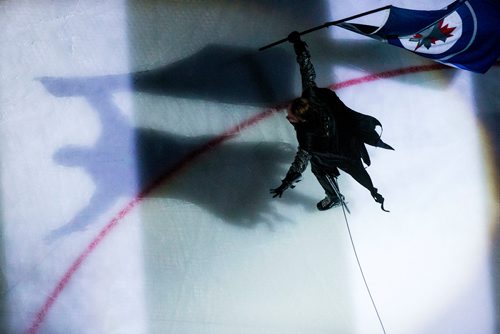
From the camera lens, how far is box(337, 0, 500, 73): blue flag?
2.44m

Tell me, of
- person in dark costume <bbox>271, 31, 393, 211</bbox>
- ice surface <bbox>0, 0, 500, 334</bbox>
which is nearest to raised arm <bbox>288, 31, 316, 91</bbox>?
person in dark costume <bbox>271, 31, 393, 211</bbox>

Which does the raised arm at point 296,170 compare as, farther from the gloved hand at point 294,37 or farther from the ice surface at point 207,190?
the gloved hand at point 294,37

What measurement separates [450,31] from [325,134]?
2.28 feet

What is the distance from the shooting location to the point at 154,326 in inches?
107

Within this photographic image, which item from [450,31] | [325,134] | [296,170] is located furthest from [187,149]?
[450,31]

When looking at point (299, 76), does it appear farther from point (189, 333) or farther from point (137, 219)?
point (189, 333)

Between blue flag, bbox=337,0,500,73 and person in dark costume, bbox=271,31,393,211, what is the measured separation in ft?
1.02

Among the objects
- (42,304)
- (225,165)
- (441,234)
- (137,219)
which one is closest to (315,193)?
(225,165)

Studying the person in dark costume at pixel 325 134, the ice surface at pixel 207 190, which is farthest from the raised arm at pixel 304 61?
the ice surface at pixel 207 190

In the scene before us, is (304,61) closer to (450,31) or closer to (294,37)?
(294,37)

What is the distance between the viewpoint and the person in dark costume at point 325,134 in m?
2.61

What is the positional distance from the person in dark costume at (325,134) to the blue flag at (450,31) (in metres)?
0.31

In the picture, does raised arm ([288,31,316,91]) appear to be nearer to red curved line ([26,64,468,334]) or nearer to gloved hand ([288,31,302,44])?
gloved hand ([288,31,302,44])

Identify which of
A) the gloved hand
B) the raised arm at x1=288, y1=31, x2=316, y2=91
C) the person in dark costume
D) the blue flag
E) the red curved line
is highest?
the blue flag
